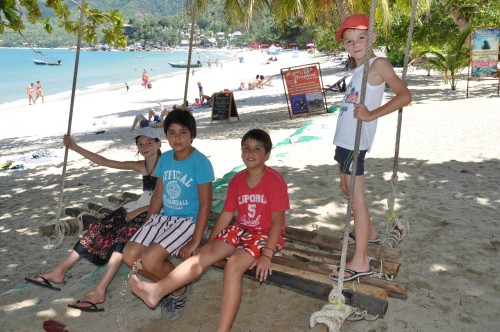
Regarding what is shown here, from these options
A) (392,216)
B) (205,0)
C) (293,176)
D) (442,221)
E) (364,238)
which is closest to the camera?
(364,238)

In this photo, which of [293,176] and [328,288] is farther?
[293,176]

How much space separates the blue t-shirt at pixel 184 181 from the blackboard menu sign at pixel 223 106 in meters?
11.3

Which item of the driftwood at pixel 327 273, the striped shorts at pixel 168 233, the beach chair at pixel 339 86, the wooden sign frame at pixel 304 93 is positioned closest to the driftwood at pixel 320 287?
the driftwood at pixel 327 273

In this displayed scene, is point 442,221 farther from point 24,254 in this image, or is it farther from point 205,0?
point 205,0

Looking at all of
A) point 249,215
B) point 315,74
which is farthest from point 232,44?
point 249,215

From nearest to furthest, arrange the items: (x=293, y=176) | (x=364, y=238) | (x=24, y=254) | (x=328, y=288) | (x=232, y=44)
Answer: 1. (x=328, y=288)
2. (x=364, y=238)
3. (x=24, y=254)
4. (x=293, y=176)
5. (x=232, y=44)

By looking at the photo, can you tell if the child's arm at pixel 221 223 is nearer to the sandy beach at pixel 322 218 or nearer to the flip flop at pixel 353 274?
the sandy beach at pixel 322 218

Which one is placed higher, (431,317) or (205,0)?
(205,0)

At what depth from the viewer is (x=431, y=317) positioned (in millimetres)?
3221

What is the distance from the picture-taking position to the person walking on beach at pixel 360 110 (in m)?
2.99

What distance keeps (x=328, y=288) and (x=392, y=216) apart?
125cm

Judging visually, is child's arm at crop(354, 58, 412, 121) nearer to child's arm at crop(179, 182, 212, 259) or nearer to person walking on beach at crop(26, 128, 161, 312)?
child's arm at crop(179, 182, 212, 259)

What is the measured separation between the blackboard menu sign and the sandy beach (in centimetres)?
175

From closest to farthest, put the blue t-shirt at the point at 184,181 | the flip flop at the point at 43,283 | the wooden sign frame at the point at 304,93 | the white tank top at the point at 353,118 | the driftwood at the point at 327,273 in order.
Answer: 1. the driftwood at the point at 327,273
2. the white tank top at the point at 353,118
3. the blue t-shirt at the point at 184,181
4. the flip flop at the point at 43,283
5. the wooden sign frame at the point at 304,93
